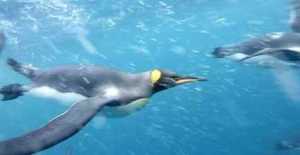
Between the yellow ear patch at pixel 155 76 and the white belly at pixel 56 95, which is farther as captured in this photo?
the white belly at pixel 56 95

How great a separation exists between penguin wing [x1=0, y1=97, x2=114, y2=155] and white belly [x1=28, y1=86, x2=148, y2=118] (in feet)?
2.02

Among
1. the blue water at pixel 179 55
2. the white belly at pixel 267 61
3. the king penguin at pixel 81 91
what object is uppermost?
the king penguin at pixel 81 91

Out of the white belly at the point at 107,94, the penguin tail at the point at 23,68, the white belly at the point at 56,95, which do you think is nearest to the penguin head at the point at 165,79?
the white belly at the point at 107,94

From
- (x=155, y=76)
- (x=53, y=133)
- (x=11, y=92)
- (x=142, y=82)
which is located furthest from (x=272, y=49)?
(x=53, y=133)

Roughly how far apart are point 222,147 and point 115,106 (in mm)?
41114

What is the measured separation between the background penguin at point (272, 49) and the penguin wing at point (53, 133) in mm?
4029

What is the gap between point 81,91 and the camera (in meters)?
6.76

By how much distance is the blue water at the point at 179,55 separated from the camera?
19.8 metres

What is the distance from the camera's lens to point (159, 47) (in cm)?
2808

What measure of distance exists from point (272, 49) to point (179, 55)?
2176 cm

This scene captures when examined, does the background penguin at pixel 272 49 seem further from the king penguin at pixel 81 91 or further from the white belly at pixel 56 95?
the white belly at pixel 56 95

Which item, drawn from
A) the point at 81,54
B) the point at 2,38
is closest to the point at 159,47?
the point at 81,54

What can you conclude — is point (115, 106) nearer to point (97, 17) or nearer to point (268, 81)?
point (97, 17)

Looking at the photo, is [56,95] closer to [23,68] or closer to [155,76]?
[23,68]
